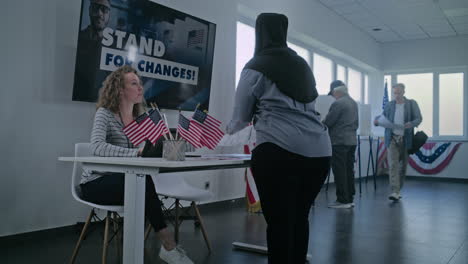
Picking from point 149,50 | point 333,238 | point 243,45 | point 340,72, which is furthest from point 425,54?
point 149,50

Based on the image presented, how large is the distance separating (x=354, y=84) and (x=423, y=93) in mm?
1532

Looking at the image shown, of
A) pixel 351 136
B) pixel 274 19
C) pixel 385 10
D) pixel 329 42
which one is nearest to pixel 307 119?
pixel 274 19

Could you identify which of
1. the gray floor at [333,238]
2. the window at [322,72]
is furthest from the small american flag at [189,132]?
the window at [322,72]

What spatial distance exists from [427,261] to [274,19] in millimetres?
1912

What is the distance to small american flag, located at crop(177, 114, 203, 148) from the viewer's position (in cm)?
209

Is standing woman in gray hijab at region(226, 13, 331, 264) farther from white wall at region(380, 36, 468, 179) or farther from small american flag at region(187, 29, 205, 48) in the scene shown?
white wall at region(380, 36, 468, 179)

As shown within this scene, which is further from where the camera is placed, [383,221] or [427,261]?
[383,221]

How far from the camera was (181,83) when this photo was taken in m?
4.12

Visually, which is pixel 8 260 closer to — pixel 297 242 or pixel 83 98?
pixel 83 98

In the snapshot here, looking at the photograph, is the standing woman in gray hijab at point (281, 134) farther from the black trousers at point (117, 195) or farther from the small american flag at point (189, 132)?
the black trousers at point (117, 195)

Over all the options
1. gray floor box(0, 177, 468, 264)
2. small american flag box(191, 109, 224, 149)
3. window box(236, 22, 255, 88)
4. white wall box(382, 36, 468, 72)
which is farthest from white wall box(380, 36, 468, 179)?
small american flag box(191, 109, 224, 149)

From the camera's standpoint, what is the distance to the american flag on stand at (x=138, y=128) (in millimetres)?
2084

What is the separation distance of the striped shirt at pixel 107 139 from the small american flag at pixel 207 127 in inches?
14.2

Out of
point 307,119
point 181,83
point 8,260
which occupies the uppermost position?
point 181,83
